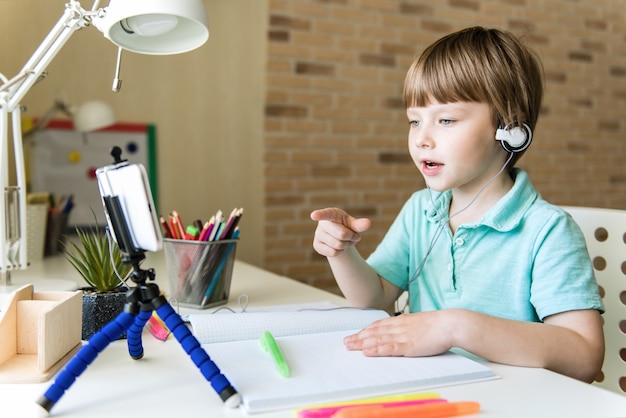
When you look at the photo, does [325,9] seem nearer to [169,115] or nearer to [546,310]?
[169,115]

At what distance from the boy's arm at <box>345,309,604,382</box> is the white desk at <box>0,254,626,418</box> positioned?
0.08 ft

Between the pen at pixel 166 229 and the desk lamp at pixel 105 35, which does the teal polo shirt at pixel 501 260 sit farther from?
the desk lamp at pixel 105 35

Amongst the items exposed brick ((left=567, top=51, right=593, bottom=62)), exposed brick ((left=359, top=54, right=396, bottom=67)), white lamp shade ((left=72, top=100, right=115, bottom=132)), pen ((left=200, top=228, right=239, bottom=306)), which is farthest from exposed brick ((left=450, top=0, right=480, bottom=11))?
pen ((left=200, top=228, right=239, bottom=306))

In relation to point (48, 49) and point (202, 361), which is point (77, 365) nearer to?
point (202, 361)

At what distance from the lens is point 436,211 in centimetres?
111

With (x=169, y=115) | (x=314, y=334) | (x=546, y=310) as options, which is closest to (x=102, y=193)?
(x=314, y=334)

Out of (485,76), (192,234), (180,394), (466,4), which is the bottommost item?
(180,394)

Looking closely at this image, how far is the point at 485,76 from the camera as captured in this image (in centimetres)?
97

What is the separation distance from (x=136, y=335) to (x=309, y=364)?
204 mm

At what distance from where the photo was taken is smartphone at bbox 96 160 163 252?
598 mm

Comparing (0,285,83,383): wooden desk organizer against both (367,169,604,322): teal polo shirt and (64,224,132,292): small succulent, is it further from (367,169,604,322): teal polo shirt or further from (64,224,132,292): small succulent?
(367,169,604,322): teal polo shirt

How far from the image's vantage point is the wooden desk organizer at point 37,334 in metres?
0.69

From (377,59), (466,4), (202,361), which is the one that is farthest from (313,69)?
(202,361)

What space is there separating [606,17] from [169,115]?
224 cm
